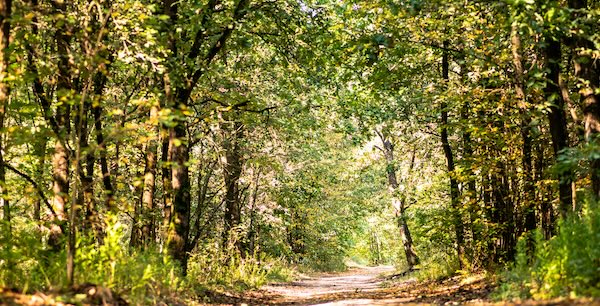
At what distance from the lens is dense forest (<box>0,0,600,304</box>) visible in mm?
6387

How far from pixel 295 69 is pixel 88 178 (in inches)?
198

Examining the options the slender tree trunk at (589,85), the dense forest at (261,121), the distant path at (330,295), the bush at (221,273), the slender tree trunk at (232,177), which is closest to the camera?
the dense forest at (261,121)

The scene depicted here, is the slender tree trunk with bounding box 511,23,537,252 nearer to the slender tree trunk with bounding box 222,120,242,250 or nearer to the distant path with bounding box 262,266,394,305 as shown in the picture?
the distant path with bounding box 262,266,394,305

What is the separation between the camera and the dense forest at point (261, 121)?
639cm

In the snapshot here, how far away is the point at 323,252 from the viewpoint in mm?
35750

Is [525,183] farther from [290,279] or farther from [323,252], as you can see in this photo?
[323,252]

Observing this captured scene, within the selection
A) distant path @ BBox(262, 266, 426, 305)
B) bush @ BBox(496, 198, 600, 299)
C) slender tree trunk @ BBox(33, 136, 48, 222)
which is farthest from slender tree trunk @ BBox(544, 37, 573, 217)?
slender tree trunk @ BBox(33, 136, 48, 222)

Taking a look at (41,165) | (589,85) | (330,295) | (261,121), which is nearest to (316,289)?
(330,295)

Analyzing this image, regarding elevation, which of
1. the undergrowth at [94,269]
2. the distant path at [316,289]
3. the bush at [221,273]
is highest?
the undergrowth at [94,269]

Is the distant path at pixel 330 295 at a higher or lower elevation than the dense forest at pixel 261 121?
lower

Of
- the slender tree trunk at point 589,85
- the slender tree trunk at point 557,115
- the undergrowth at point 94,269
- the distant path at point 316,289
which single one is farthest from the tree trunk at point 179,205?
the slender tree trunk at point 589,85

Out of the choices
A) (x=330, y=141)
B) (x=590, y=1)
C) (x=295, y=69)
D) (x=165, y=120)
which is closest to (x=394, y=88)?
(x=295, y=69)

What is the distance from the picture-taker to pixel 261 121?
46.6 ft

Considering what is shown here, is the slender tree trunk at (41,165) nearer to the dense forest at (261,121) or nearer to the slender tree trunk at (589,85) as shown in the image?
the dense forest at (261,121)
